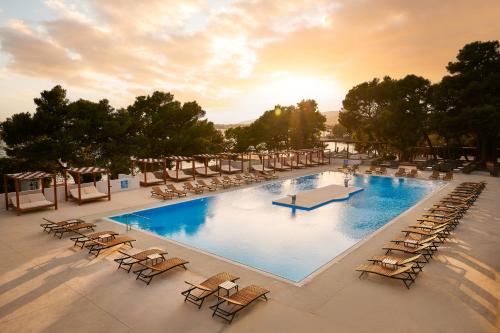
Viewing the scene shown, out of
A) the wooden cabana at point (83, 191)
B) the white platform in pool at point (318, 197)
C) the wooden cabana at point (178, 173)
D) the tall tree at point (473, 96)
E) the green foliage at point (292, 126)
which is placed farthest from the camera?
the green foliage at point (292, 126)

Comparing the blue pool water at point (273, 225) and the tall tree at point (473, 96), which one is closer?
the blue pool water at point (273, 225)

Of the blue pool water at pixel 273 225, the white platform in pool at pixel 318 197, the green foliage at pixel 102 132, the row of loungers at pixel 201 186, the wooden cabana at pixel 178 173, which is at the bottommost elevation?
the blue pool water at pixel 273 225

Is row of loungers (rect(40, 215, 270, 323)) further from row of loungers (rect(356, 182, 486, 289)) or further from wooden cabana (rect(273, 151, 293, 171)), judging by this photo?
wooden cabana (rect(273, 151, 293, 171))

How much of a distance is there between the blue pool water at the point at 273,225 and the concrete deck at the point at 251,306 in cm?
112

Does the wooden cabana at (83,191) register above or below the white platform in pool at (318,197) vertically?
above

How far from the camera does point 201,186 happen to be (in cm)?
2003

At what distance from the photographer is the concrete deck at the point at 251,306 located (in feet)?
19.5

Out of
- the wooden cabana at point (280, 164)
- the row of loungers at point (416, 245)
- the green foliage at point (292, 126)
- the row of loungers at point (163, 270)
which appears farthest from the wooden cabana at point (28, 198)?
the green foliage at point (292, 126)

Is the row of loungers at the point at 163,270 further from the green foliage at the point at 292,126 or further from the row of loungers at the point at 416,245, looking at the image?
the green foliage at the point at 292,126

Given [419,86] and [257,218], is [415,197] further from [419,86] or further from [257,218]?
[419,86]

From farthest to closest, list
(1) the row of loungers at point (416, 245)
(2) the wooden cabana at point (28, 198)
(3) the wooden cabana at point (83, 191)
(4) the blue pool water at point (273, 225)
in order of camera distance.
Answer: (3) the wooden cabana at point (83, 191), (2) the wooden cabana at point (28, 198), (4) the blue pool water at point (273, 225), (1) the row of loungers at point (416, 245)

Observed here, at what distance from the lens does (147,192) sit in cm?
1916

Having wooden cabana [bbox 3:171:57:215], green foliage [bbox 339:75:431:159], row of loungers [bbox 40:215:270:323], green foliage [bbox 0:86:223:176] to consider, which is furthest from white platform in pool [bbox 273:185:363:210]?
green foliage [bbox 339:75:431:159]

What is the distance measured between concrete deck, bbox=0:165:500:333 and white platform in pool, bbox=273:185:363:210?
20.7 feet
